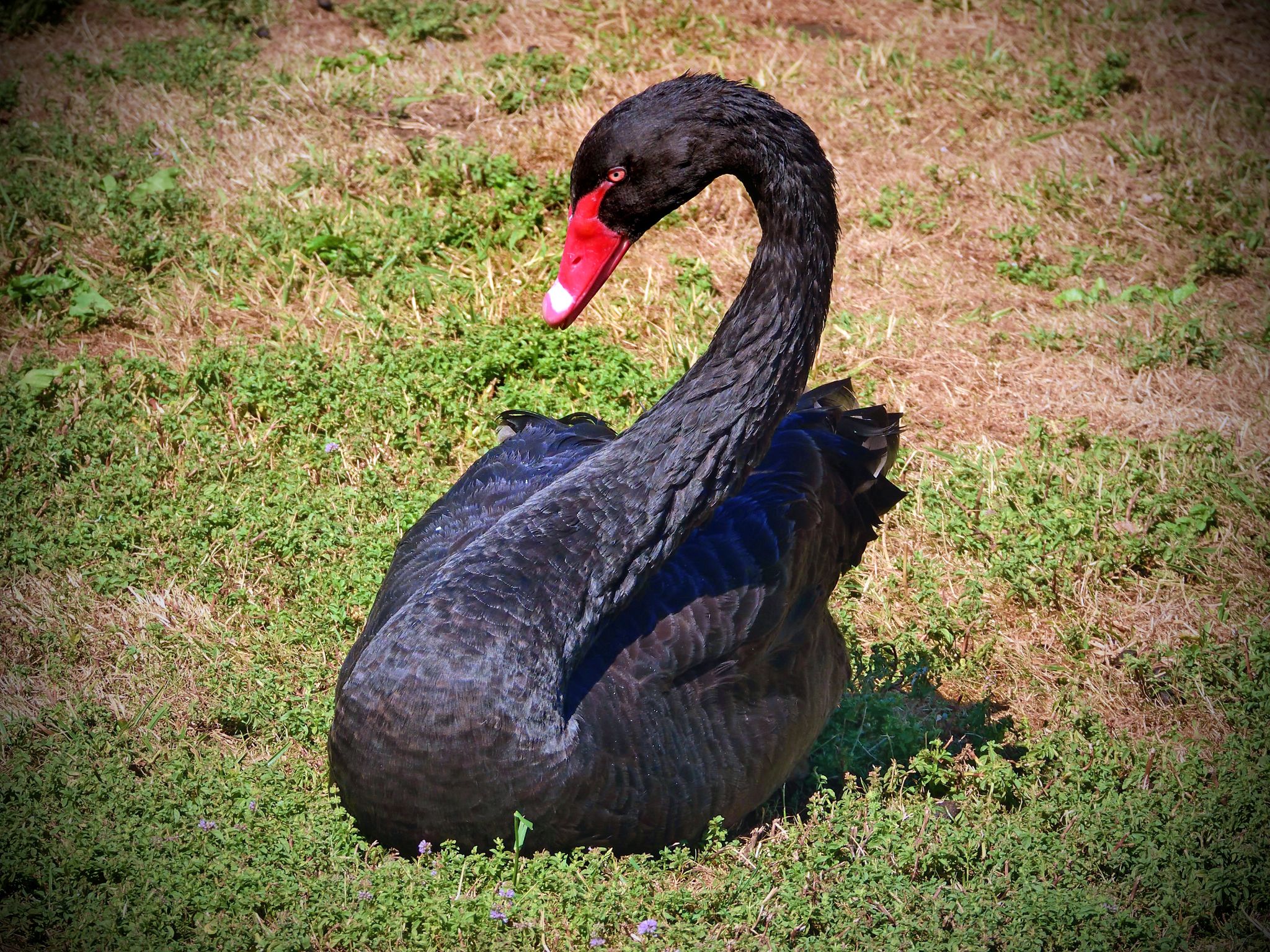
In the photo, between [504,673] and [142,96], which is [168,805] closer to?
[504,673]

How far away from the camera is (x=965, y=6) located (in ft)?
29.0

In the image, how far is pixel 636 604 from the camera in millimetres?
3416

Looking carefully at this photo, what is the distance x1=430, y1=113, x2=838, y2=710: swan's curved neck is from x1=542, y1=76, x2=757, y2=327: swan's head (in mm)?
76

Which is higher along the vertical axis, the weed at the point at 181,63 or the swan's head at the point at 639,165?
the swan's head at the point at 639,165

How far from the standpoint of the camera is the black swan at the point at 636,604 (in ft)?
9.64

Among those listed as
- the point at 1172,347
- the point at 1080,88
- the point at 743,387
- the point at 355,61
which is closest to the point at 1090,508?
the point at 1172,347

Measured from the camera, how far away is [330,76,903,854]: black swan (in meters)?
2.94

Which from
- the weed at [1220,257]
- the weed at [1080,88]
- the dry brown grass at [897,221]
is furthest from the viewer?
the weed at [1080,88]

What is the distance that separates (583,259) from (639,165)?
32 cm

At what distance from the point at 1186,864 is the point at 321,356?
410 cm

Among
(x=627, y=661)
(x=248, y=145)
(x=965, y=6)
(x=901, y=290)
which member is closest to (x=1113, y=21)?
(x=965, y=6)

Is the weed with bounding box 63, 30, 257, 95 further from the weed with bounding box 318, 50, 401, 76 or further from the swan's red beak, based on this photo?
the swan's red beak

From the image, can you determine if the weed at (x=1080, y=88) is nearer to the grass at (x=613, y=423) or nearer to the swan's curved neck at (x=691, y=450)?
the grass at (x=613, y=423)

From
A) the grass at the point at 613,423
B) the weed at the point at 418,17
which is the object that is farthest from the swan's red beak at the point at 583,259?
the weed at the point at 418,17
